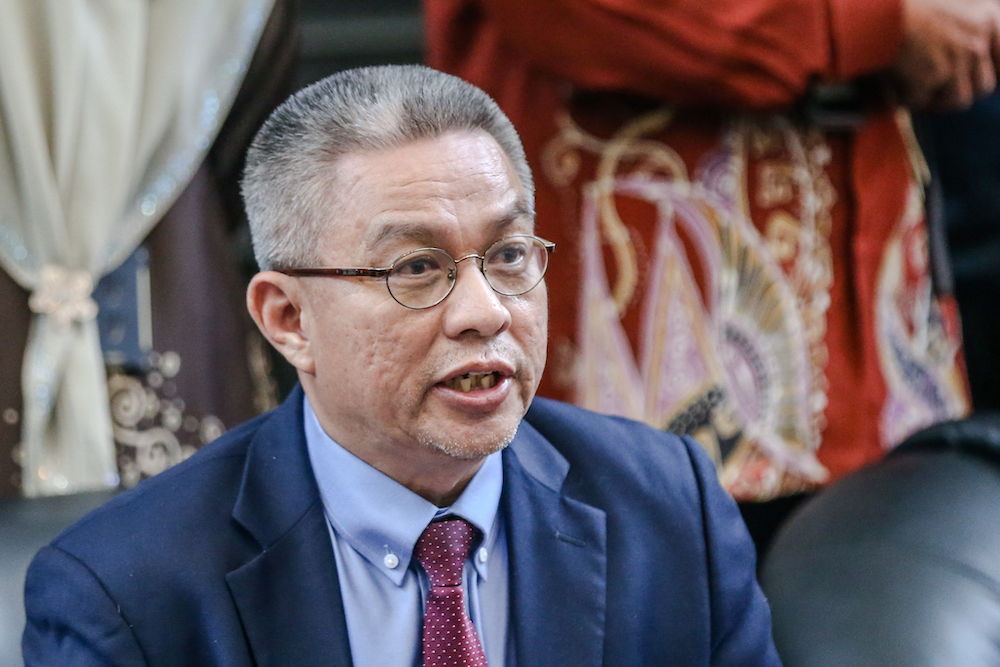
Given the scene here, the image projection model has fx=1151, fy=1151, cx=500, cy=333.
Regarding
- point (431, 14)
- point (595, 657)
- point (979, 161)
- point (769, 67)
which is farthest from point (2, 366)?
point (979, 161)

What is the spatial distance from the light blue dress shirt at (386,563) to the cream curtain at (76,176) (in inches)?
20.2

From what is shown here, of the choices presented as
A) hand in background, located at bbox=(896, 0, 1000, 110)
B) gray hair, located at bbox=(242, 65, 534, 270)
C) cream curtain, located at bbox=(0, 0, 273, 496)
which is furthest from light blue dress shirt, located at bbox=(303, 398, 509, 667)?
hand in background, located at bbox=(896, 0, 1000, 110)

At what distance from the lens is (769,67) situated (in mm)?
1522

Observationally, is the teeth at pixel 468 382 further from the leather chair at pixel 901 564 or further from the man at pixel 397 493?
the leather chair at pixel 901 564

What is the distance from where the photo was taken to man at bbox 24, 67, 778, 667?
102 cm

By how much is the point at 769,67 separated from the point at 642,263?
0.32m

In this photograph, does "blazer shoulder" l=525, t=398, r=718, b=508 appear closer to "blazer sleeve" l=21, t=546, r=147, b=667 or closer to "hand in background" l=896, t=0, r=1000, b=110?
"blazer sleeve" l=21, t=546, r=147, b=667

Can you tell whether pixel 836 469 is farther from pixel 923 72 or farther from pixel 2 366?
pixel 2 366

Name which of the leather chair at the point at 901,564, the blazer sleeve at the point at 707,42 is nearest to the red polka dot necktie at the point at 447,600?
the leather chair at the point at 901,564

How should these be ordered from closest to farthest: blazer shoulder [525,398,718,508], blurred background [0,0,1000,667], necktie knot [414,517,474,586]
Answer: necktie knot [414,517,474,586] < blazer shoulder [525,398,718,508] < blurred background [0,0,1000,667]

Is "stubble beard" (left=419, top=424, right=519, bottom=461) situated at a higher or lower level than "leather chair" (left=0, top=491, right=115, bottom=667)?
higher

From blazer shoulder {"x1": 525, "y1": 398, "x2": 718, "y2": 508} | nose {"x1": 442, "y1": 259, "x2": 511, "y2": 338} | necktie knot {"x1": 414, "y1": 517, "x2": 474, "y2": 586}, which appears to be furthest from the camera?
blazer shoulder {"x1": 525, "y1": 398, "x2": 718, "y2": 508}

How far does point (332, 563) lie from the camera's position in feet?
3.64

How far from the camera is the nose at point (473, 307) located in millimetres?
1000
